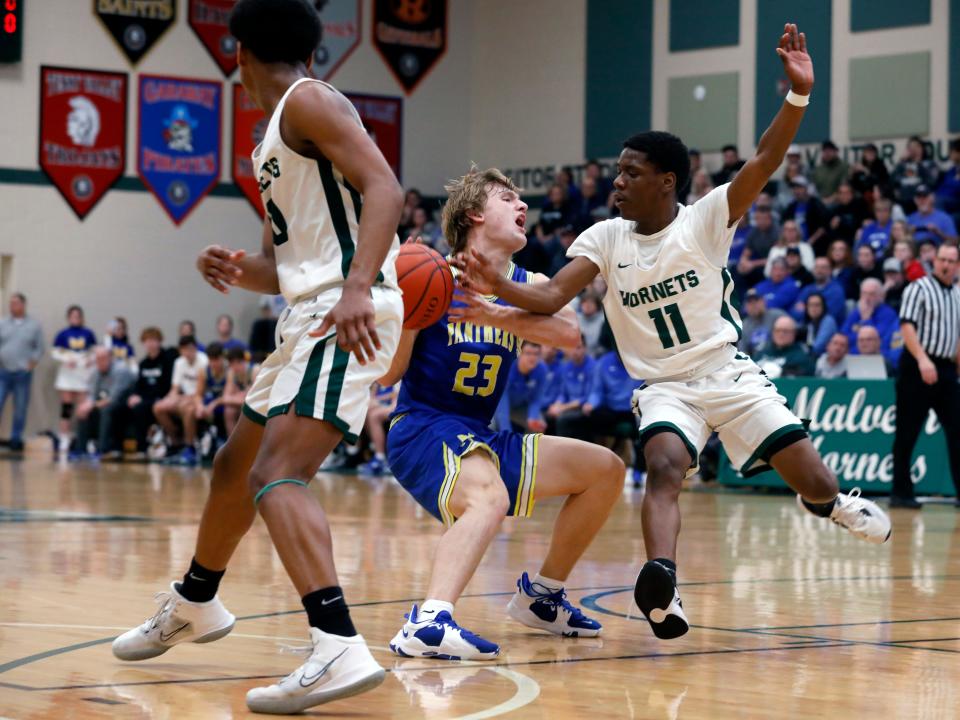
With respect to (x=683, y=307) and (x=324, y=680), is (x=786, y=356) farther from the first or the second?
(x=324, y=680)

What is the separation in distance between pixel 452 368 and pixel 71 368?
17.6m

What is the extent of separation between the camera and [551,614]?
5.25 m

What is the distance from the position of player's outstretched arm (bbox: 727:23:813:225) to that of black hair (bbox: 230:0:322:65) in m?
1.78

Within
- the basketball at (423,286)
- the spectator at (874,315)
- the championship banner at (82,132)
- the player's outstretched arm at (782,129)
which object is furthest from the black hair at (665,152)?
the championship banner at (82,132)

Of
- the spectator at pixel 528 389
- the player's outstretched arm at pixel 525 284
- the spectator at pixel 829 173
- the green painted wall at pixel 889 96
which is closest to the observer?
the player's outstretched arm at pixel 525 284

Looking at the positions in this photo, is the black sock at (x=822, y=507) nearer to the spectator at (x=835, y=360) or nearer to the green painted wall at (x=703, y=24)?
the spectator at (x=835, y=360)

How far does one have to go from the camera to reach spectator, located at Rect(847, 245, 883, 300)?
1612 centimetres

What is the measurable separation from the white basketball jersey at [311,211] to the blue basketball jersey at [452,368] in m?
1.17

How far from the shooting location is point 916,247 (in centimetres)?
1568

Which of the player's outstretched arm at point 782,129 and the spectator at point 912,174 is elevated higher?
the spectator at point 912,174

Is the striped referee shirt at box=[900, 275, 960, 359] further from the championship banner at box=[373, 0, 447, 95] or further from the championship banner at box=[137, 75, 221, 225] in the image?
the championship banner at box=[373, 0, 447, 95]

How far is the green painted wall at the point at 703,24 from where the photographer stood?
21.8 meters

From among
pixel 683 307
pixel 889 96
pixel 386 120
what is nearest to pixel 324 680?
pixel 683 307

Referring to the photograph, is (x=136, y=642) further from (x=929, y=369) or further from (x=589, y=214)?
(x=589, y=214)
